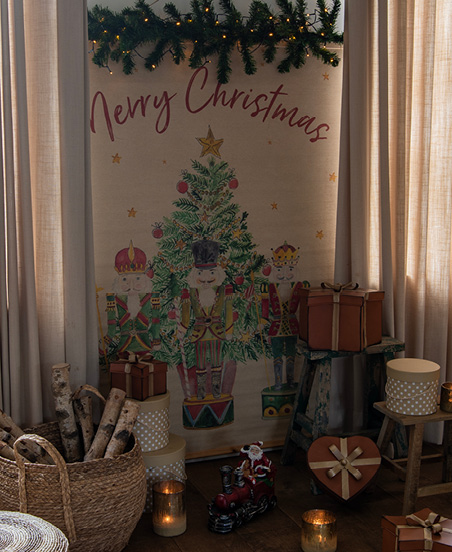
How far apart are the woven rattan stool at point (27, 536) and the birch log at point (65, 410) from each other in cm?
66

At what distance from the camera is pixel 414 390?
97.8 inches

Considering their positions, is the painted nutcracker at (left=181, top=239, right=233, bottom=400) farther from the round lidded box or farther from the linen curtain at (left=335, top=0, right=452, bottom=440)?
the round lidded box

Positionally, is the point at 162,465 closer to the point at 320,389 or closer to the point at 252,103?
the point at 320,389

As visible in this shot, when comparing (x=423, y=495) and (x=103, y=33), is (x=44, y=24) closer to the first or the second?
(x=103, y=33)

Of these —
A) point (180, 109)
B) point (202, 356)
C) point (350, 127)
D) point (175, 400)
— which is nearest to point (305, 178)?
point (350, 127)

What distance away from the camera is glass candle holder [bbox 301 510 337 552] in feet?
7.41

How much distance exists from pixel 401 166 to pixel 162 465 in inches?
69.2

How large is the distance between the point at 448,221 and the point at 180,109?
55.7 inches

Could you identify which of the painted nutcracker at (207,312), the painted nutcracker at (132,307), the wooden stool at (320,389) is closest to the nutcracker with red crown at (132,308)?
the painted nutcracker at (132,307)

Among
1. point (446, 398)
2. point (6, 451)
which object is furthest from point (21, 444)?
point (446, 398)

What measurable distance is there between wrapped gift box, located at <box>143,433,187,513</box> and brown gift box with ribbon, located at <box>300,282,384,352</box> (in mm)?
726

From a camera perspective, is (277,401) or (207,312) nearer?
(207,312)

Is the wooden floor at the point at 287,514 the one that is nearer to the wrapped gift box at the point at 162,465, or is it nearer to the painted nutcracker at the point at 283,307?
the wrapped gift box at the point at 162,465

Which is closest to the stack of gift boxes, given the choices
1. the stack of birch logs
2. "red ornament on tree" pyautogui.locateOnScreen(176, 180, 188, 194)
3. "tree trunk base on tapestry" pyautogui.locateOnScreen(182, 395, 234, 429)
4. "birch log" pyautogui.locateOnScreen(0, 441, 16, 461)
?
the stack of birch logs
